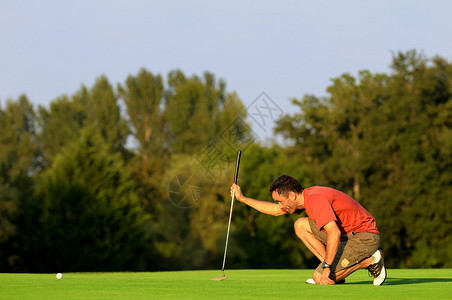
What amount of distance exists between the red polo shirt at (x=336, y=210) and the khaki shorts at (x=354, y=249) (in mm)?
89

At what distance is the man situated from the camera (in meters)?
8.74

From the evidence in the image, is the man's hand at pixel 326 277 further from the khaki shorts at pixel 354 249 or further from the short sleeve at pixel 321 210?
the short sleeve at pixel 321 210

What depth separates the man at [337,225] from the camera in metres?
8.74

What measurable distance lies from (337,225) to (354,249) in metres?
0.37

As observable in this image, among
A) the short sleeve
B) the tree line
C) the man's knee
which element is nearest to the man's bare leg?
the man's knee

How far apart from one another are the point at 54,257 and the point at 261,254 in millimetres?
17252

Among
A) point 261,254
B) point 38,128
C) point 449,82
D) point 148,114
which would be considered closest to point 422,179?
point 449,82

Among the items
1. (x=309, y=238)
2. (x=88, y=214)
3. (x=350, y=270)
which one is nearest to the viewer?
(x=350, y=270)

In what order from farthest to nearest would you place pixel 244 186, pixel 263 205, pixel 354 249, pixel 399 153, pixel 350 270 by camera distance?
pixel 244 186 < pixel 399 153 < pixel 263 205 < pixel 350 270 < pixel 354 249

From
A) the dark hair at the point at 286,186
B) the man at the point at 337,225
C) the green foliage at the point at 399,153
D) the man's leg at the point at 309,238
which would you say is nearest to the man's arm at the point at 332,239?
the man at the point at 337,225

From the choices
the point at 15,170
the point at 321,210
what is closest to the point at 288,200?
the point at 321,210

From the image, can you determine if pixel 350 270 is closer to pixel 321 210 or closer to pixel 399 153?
pixel 321 210

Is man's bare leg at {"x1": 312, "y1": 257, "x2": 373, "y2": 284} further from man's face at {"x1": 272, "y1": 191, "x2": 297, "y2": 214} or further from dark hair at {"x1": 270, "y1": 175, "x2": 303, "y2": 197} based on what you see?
dark hair at {"x1": 270, "y1": 175, "x2": 303, "y2": 197}

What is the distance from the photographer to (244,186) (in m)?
61.6
